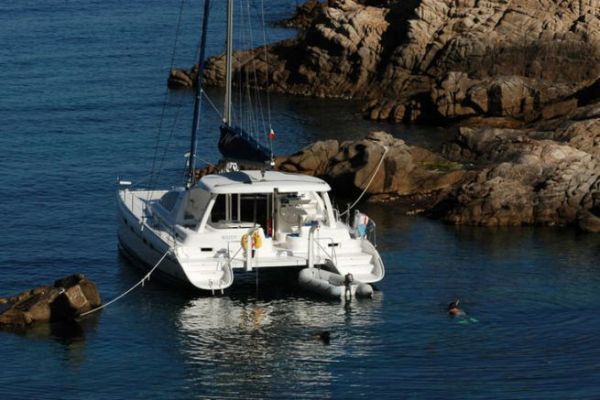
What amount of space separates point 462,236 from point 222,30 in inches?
2391

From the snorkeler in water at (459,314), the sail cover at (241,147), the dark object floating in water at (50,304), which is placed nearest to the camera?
the dark object floating in water at (50,304)

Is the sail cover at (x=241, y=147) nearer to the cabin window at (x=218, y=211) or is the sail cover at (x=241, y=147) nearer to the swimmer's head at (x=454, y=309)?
the cabin window at (x=218, y=211)

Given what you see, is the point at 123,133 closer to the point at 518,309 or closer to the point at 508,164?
the point at 508,164

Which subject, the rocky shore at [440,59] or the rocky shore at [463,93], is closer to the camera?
the rocky shore at [463,93]

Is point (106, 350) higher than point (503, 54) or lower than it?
lower

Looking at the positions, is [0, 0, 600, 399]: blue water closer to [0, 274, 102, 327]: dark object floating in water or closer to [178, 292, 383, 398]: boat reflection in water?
[178, 292, 383, 398]: boat reflection in water

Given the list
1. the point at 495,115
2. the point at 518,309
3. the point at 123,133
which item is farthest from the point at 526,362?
the point at 123,133

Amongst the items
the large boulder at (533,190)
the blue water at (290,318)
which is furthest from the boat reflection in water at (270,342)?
the large boulder at (533,190)

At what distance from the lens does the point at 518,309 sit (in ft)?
141

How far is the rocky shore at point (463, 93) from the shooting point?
5469 centimetres

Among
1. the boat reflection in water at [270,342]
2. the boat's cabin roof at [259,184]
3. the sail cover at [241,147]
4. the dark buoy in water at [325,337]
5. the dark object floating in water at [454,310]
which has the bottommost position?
the boat reflection in water at [270,342]

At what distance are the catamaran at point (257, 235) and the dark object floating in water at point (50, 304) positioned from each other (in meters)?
3.30

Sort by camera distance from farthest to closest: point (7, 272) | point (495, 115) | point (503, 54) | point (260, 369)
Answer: point (503, 54) → point (495, 115) → point (7, 272) → point (260, 369)

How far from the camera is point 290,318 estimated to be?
41844 mm
